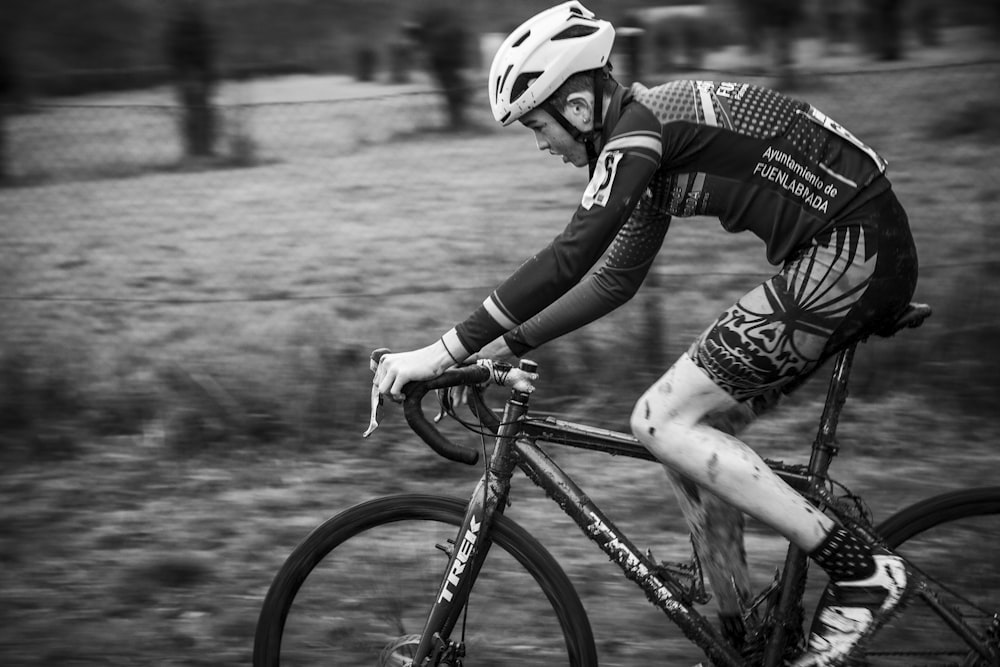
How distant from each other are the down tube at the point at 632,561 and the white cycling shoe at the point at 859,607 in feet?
0.85

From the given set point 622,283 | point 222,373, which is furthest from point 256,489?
point 622,283

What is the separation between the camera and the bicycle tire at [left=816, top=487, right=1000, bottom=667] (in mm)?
2617

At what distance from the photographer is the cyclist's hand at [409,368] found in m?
2.40

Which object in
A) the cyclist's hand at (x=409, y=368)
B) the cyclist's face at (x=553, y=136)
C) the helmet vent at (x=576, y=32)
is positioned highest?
the helmet vent at (x=576, y=32)

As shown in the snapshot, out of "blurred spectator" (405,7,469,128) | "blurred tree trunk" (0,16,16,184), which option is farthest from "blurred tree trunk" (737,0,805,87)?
"blurred tree trunk" (0,16,16,184)

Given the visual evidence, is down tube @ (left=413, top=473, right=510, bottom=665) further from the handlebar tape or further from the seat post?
the seat post

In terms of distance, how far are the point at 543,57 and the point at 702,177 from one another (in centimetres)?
50

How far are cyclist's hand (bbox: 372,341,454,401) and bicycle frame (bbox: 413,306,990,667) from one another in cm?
30

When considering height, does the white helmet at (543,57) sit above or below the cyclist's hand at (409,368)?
above

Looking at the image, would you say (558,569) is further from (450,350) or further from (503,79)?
(503,79)

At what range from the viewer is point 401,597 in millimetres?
2951

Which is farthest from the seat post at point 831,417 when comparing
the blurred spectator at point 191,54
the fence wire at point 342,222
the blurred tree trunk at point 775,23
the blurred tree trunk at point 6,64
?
the blurred tree trunk at point 775,23

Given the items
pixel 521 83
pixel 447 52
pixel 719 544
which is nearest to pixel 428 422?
pixel 521 83

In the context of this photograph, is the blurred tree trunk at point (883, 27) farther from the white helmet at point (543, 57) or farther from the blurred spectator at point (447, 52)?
the white helmet at point (543, 57)
